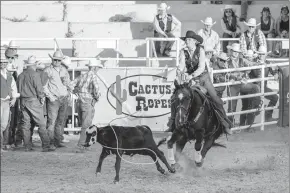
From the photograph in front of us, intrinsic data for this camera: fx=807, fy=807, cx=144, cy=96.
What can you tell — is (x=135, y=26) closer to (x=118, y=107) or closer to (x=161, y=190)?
(x=118, y=107)

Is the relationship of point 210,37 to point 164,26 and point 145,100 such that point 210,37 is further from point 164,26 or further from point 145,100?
point 145,100

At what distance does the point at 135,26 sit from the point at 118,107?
12.7 feet

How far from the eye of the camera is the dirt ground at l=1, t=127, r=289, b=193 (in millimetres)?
10773

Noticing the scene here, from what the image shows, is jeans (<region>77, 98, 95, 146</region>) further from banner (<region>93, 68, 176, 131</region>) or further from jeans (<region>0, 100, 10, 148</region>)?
banner (<region>93, 68, 176, 131</region>)

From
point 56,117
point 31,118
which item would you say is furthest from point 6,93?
point 56,117

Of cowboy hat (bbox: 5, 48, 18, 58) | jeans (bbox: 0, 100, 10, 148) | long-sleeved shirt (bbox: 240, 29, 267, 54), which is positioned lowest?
→ jeans (bbox: 0, 100, 10, 148)

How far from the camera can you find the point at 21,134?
14.4 meters

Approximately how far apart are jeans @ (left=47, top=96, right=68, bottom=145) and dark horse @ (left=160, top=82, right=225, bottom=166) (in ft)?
10.1

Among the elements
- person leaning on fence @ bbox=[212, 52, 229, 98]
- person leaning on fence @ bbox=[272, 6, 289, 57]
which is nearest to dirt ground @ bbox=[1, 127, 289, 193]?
person leaning on fence @ bbox=[212, 52, 229, 98]

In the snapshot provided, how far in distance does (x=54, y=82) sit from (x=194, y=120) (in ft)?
11.2

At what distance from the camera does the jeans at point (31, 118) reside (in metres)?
14.2

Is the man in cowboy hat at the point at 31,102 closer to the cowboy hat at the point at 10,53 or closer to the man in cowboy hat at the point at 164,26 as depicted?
the cowboy hat at the point at 10,53

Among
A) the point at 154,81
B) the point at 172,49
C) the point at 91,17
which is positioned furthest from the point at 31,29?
the point at 154,81

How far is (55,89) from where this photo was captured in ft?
47.4
